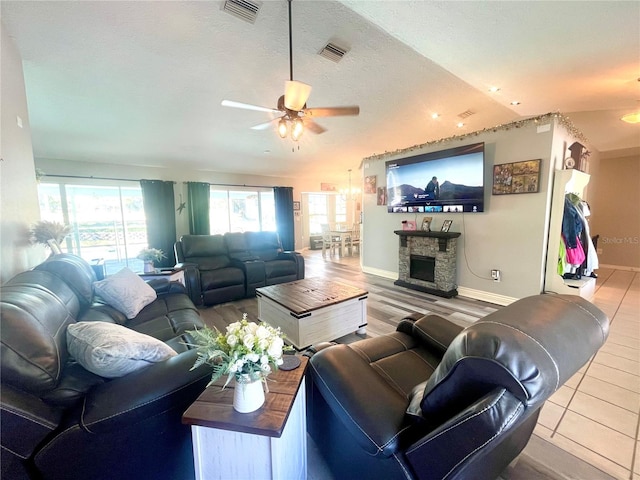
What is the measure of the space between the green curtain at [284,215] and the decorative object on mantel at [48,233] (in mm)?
5547

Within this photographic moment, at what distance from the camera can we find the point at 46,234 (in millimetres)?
2271

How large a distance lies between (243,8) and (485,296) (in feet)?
14.5

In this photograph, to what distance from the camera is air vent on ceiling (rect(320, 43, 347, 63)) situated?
2.59 meters

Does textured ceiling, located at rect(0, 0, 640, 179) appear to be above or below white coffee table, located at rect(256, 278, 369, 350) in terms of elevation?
above

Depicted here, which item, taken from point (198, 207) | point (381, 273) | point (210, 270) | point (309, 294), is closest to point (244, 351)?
point (309, 294)

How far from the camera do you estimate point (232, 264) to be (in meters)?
4.20

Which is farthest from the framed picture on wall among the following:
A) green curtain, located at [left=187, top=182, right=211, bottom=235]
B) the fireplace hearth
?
green curtain, located at [left=187, top=182, right=211, bottom=235]

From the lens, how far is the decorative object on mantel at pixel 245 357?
0.86 m

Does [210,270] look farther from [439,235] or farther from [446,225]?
[446,225]

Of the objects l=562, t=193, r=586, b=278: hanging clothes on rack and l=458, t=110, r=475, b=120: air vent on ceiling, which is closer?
l=562, t=193, r=586, b=278: hanging clothes on rack

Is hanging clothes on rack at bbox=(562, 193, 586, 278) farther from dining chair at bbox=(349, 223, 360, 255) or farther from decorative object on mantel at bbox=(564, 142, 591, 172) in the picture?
dining chair at bbox=(349, 223, 360, 255)

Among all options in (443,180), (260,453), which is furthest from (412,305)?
(260,453)

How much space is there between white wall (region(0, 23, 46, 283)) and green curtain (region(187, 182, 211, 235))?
13.3ft

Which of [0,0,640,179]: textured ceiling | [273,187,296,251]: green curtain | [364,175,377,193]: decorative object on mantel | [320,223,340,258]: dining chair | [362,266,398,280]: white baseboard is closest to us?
[0,0,640,179]: textured ceiling
